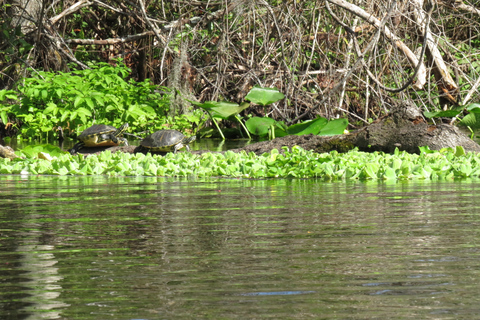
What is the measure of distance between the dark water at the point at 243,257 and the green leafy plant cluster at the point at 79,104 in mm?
8871

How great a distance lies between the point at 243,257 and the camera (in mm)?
1994

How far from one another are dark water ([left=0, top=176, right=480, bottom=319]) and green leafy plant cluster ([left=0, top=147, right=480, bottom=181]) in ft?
4.25

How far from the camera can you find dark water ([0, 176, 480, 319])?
144 centimetres

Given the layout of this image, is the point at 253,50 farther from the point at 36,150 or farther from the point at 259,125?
the point at 36,150

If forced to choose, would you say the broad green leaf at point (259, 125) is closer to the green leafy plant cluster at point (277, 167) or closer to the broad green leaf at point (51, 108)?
the green leafy plant cluster at point (277, 167)

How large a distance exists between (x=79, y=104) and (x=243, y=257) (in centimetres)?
1070

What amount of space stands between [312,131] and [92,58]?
343 inches

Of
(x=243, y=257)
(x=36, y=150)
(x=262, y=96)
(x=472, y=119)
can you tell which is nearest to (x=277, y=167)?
(x=36, y=150)

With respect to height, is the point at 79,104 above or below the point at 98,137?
above

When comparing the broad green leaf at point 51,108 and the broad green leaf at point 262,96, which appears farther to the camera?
the broad green leaf at point 51,108

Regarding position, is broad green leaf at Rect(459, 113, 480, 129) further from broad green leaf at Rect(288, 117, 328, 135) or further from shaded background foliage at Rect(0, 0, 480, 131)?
broad green leaf at Rect(288, 117, 328, 135)

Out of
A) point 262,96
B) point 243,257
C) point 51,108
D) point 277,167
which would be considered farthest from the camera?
point 51,108

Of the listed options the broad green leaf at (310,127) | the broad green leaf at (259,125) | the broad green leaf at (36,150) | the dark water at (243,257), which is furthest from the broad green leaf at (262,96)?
the dark water at (243,257)

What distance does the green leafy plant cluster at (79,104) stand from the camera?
40.8 ft
